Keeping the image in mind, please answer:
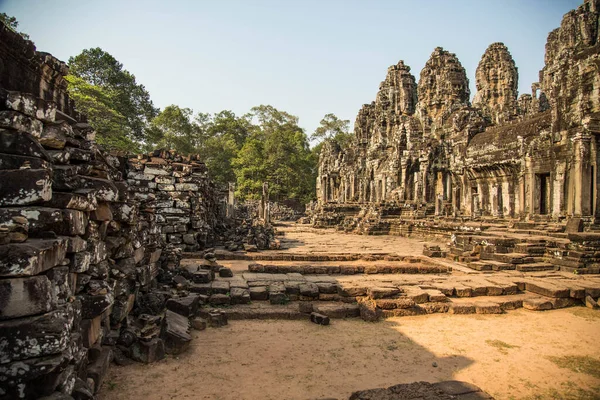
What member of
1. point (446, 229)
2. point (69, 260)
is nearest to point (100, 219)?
point (69, 260)

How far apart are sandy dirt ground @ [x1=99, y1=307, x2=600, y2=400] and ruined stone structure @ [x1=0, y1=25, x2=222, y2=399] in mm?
429

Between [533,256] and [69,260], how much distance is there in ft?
34.7

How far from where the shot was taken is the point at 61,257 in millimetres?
2762

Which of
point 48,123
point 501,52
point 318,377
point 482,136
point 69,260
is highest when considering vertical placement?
point 501,52

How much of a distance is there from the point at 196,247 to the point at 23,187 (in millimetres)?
8364

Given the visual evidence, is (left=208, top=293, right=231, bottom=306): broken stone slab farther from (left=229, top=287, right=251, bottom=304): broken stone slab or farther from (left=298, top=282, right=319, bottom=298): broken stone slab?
(left=298, top=282, right=319, bottom=298): broken stone slab

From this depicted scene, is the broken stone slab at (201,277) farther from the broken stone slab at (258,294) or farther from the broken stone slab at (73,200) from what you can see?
the broken stone slab at (73,200)

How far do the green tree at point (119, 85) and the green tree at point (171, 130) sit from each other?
1182mm

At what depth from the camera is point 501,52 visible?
104 ft

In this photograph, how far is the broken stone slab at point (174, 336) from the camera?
165 inches

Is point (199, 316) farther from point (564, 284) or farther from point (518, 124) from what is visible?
point (518, 124)

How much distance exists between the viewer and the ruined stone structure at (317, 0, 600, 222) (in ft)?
44.2

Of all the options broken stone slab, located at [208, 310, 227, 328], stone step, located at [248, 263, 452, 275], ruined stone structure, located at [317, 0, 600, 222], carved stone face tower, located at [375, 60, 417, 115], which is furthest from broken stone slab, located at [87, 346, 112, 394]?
carved stone face tower, located at [375, 60, 417, 115]

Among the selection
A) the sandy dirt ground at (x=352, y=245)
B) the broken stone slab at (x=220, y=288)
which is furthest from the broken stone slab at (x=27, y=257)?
the sandy dirt ground at (x=352, y=245)
